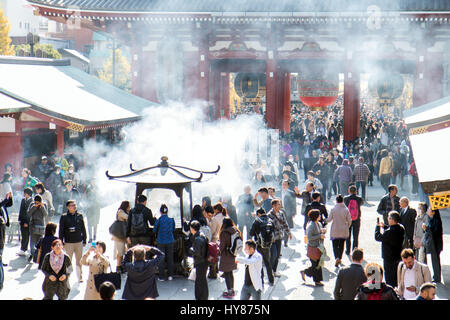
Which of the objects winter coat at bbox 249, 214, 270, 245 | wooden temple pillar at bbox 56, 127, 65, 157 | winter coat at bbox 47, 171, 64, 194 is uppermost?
wooden temple pillar at bbox 56, 127, 65, 157

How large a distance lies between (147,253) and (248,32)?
1775cm

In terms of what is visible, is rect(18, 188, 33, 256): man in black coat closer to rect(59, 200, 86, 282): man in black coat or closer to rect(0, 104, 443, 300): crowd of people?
rect(0, 104, 443, 300): crowd of people

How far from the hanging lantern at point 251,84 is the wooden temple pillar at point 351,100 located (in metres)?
3.82

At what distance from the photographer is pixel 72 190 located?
42.4 ft

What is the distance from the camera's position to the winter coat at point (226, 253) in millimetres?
9305

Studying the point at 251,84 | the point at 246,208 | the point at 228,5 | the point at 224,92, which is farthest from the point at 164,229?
the point at 224,92

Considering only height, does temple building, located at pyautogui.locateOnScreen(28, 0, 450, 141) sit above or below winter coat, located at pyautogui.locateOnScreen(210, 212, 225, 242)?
above

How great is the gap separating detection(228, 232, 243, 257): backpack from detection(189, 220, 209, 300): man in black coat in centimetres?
40

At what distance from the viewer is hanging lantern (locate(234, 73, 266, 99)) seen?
2680cm

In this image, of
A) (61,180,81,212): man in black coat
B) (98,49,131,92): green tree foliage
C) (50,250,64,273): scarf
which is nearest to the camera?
(50,250,64,273): scarf

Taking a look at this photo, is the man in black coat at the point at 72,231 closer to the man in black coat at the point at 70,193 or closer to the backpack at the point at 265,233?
the man in black coat at the point at 70,193

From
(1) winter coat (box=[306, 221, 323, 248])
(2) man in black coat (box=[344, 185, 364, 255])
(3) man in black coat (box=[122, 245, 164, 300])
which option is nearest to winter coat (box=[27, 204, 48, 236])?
(3) man in black coat (box=[122, 245, 164, 300])

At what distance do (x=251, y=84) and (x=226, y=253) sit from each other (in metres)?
18.1
